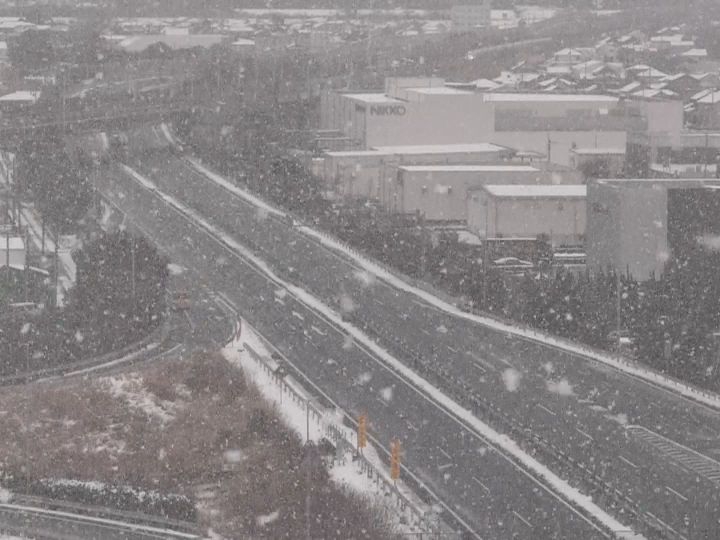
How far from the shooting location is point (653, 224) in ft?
47.1

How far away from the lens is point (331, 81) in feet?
106

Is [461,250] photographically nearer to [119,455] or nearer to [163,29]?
[119,455]

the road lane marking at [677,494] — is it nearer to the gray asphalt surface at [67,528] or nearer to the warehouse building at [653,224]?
the gray asphalt surface at [67,528]

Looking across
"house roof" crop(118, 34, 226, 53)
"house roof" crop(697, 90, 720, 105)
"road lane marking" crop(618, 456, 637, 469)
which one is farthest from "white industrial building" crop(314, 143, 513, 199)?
"house roof" crop(118, 34, 226, 53)

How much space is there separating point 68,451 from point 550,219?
895 centimetres

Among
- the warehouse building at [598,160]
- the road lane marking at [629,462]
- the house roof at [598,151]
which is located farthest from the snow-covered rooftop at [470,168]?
the road lane marking at [629,462]

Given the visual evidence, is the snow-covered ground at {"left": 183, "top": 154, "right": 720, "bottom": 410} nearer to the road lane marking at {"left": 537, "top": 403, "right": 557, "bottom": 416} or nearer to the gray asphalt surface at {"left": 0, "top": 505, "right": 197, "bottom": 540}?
the road lane marking at {"left": 537, "top": 403, "right": 557, "bottom": 416}

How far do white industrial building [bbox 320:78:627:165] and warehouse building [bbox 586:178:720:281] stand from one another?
28.0 feet

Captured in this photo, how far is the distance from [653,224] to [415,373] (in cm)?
410

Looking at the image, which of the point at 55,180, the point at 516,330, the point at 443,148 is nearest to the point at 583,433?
the point at 516,330

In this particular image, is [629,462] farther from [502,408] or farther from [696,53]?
[696,53]

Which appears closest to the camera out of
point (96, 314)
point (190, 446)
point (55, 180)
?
point (190, 446)

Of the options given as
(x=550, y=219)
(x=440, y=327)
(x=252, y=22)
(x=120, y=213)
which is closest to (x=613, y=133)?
(x=550, y=219)

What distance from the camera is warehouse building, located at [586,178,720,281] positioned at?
46.8 feet
